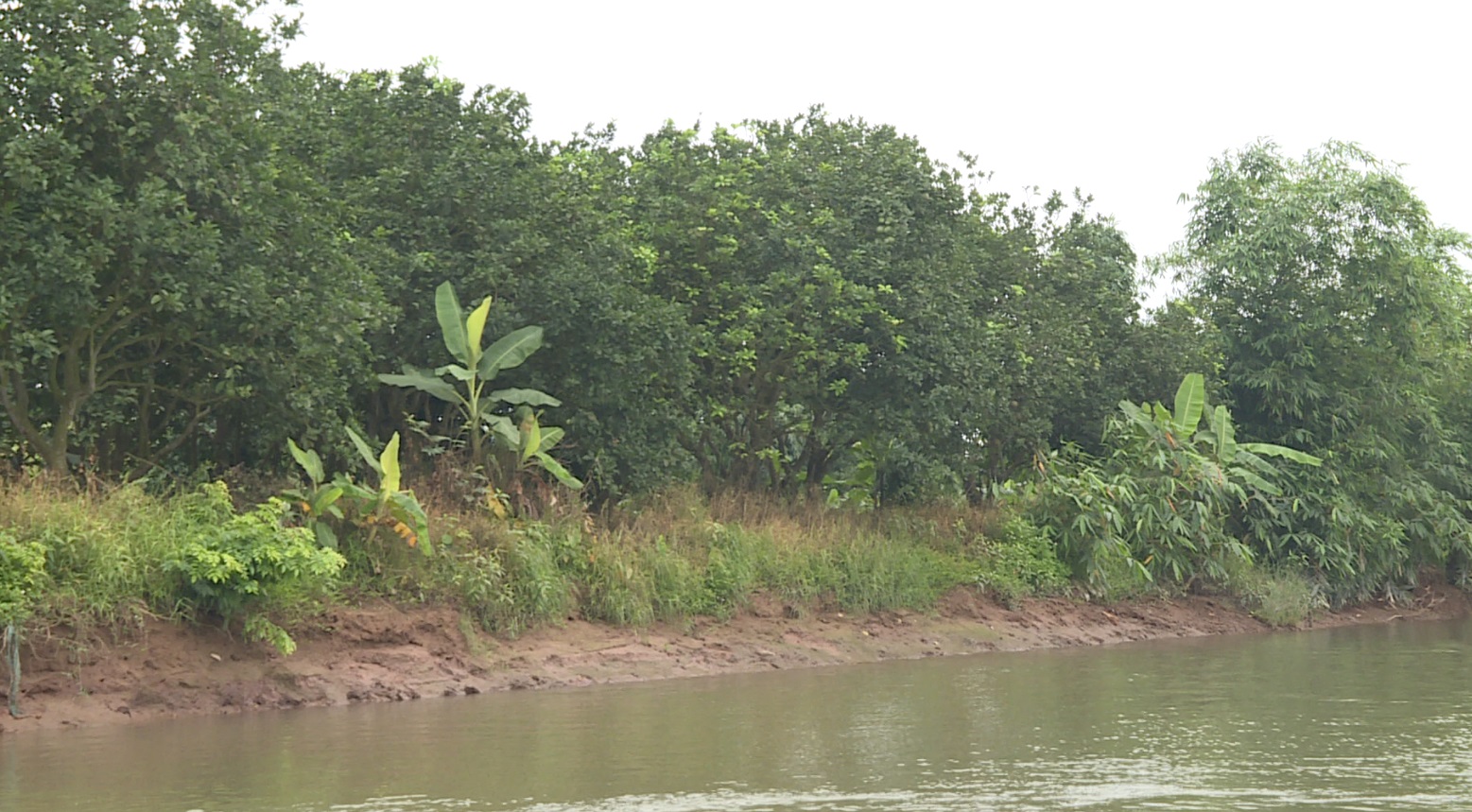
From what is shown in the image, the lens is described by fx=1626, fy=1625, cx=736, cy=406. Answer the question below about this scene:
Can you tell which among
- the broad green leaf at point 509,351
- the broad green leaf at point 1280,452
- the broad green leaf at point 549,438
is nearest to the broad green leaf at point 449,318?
the broad green leaf at point 509,351

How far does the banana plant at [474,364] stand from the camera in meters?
17.7

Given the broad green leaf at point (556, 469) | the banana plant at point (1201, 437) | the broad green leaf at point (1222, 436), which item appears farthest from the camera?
the broad green leaf at point (1222, 436)

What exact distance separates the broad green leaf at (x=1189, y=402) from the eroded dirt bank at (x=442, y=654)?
3.68 m

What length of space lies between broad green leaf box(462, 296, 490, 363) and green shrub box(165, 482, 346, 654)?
12.0 feet

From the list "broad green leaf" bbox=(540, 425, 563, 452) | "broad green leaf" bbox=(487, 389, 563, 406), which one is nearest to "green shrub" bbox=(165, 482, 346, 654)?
"broad green leaf" bbox=(487, 389, 563, 406)

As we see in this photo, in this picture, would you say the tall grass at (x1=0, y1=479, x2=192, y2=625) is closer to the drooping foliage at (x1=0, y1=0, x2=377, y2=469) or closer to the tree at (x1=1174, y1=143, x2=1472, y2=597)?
the drooping foliage at (x1=0, y1=0, x2=377, y2=469)

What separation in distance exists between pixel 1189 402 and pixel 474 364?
38.8 ft

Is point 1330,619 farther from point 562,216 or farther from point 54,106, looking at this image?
point 54,106

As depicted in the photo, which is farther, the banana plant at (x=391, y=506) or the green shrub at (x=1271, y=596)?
the green shrub at (x=1271, y=596)

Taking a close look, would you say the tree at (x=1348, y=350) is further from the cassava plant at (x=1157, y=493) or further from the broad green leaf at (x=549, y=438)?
the broad green leaf at (x=549, y=438)

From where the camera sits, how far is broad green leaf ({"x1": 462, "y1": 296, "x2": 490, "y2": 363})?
17.5 m

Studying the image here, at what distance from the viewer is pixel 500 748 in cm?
1134

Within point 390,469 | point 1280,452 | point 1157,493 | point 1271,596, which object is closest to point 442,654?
point 390,469

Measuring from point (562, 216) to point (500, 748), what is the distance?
973 centimetres
